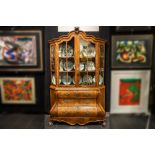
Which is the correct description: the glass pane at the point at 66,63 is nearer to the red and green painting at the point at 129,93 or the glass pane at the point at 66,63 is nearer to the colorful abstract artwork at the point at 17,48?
the colorful abstract artwork at the point at 17,48

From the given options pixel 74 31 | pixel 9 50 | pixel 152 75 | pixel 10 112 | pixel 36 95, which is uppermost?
pixel 74 31

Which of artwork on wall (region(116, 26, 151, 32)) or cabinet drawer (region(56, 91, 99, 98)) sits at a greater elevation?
artwork on wall (region(116, 26, 151, 32))

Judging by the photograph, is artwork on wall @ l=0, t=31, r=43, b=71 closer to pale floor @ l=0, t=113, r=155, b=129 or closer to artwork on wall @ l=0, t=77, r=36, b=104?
artwork on wall @ l=0, t=77, r=36, b=104

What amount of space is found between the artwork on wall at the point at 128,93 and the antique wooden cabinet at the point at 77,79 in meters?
0.13

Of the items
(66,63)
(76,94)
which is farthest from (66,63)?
(76,94)

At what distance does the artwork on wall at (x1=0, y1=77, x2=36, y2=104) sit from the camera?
2021mm

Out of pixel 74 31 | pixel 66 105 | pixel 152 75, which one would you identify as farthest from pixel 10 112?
pixel 152 75

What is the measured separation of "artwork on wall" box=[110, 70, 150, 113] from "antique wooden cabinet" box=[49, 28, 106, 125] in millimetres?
131

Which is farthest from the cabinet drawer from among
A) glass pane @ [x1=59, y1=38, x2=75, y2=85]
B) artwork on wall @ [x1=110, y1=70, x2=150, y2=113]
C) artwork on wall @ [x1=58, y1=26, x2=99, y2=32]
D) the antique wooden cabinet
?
artwork on wall @ [x1=58, y1=26, x2=99, y2=32]

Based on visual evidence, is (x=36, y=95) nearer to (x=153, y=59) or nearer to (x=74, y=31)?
(x=74, y=31)

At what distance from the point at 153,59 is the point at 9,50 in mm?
1433

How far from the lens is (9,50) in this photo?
192 cm

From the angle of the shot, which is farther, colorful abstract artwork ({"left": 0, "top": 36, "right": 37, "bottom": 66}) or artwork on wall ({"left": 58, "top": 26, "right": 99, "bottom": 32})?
colorful abstract artwork ({"left": 0, "top": 36, "right": 37, "bottom": 66})

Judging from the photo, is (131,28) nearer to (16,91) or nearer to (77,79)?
(77,79)
